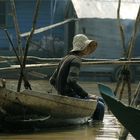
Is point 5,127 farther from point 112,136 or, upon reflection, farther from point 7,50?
point 7,50

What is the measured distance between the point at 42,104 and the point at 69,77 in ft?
1.96

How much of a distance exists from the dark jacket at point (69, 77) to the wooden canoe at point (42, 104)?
202 mm

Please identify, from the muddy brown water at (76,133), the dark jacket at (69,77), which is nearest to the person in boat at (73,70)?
the dark jacket at (69,77)

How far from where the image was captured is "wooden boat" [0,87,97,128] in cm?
787

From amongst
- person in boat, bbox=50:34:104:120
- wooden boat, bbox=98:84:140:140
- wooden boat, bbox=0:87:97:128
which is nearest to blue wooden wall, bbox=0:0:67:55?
person in boat, bbox=50:34:104:120

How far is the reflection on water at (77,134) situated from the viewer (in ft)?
25.8

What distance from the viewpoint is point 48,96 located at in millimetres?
8055

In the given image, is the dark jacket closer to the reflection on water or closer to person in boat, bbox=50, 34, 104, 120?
person in boat, bbox=50, 34, 104, 120

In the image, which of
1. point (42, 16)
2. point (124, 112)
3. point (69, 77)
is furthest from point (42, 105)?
point (42, 16)

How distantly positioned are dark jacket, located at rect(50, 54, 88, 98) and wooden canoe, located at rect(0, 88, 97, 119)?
20cm

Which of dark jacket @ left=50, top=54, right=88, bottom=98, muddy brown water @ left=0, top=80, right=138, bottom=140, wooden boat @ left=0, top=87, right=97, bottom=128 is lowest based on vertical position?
muddy brown water @ left=0, top=80, right=138, bottom=140

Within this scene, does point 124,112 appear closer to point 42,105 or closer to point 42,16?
point 42,105

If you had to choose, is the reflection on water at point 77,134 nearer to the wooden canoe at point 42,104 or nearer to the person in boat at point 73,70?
the wooden canoe at point 42,104

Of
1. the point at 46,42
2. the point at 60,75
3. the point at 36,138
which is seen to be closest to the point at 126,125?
the point at 36,138
